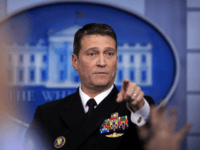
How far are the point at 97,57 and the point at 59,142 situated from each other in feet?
1.04

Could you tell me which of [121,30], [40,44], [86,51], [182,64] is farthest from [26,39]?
[182,64]

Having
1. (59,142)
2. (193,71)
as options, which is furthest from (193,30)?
(59,142)

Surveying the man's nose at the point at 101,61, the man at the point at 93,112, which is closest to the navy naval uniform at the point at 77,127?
the man at the point at 93,112

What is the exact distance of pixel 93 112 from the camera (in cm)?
72

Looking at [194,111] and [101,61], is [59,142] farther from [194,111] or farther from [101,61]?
[194,111]

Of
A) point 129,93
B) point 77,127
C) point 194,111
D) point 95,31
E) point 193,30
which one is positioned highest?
point 193,30

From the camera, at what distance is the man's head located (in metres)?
0.76

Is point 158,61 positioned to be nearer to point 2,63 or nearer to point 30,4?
point 30,4

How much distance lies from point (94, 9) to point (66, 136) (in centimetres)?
107

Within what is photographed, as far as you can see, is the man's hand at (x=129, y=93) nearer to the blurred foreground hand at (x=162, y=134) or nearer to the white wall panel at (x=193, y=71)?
the blurred foreground hand at (x=162, y=134)

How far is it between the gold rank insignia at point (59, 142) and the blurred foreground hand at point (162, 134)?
32 centimetres

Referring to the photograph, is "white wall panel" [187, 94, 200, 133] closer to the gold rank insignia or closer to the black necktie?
the black necktie

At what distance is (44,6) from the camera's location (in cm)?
151

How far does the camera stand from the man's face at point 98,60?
753 mm
